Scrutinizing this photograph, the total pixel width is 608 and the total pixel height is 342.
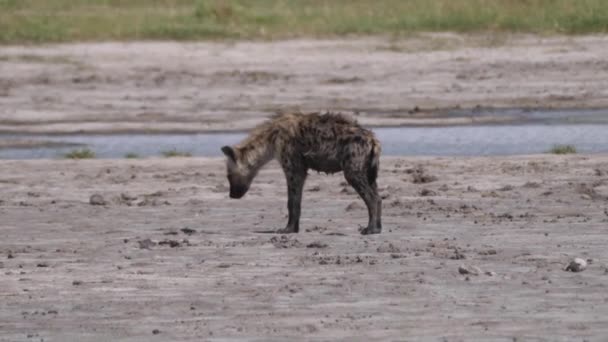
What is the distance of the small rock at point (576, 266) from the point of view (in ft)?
29.6

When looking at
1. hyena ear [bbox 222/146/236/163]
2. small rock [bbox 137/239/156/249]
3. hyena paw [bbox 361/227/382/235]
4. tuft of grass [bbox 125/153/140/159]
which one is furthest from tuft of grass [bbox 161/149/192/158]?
small rock [bbox 137/239/156/249]

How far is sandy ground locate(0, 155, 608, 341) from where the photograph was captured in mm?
7785

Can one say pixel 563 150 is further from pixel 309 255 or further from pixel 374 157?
pixel 309 255

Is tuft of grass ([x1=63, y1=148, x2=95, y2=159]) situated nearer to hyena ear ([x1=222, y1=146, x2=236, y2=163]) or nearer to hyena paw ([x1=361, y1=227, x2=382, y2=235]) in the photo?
hyena ear ([x1=222, y1=146, x2=236, y2=163])

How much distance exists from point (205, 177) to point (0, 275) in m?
5.33

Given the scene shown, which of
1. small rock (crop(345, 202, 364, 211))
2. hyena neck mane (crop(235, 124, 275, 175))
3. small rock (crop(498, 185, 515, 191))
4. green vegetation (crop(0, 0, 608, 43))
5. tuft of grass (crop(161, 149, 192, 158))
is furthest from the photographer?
green vegetation (crop(0, 0, 608, 43))

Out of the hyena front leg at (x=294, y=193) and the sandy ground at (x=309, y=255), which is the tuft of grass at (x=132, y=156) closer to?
the sandy ground at (x=309, y=255)

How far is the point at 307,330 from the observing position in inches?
299

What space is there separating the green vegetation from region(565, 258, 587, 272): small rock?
1666 cm

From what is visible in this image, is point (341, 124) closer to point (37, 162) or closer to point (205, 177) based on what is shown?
point (205, 177)

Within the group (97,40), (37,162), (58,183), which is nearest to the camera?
(58,183)

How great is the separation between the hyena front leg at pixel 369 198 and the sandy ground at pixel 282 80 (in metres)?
8.47

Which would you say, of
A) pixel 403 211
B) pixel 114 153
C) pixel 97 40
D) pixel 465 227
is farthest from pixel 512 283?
pixel 97 40

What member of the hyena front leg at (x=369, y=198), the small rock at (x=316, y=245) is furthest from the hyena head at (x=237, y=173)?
the small rock at (x=316, y=245)
